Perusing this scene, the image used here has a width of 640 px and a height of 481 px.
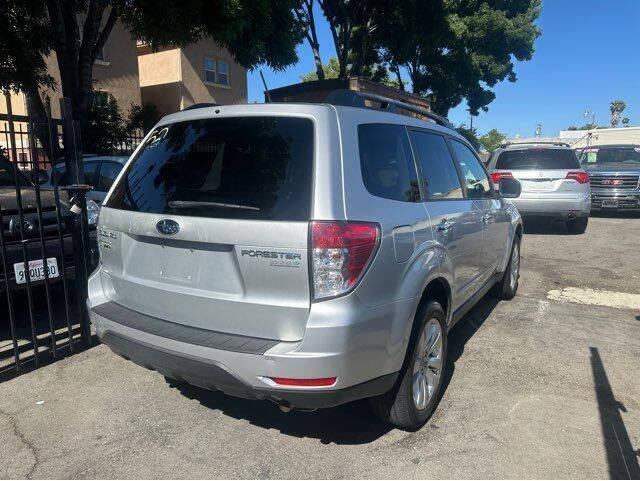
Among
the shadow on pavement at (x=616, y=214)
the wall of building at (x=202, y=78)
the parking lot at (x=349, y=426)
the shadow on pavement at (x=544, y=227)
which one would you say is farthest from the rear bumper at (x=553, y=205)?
the wall of building at (x=202, y=78)

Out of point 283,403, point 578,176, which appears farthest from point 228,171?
point 578,176

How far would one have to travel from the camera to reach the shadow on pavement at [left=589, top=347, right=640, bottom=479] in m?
2.67

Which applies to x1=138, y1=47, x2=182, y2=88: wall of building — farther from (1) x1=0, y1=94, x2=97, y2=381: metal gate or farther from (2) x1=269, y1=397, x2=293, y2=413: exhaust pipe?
(2) x1=269, y1=397, x2=293, y2=413: exhaust pipe

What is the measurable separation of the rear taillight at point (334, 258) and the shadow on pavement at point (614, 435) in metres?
1.75

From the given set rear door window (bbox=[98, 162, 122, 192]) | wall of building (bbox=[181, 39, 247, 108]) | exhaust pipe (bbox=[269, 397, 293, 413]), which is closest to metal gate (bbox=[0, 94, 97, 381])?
exhaust pipe (bbox=[269, 397, 293, 413])

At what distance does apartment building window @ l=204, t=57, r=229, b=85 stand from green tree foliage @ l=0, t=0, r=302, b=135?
13125 millimetres

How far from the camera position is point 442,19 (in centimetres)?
1573

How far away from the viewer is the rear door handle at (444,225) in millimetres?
3195

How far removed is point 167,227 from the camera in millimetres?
2637

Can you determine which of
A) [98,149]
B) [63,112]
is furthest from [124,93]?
[63,112]

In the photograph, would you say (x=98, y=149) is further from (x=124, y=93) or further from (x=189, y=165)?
(x=189, y=165)

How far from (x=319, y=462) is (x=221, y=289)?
1.08 m

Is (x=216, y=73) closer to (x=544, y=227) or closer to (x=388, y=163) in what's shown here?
(x=544, y=227)

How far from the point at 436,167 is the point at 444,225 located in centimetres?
50
